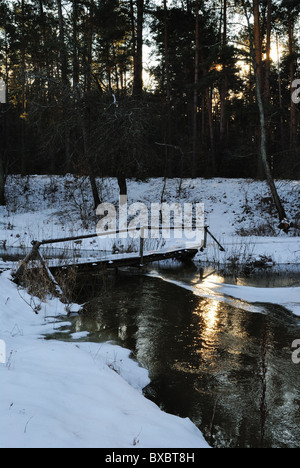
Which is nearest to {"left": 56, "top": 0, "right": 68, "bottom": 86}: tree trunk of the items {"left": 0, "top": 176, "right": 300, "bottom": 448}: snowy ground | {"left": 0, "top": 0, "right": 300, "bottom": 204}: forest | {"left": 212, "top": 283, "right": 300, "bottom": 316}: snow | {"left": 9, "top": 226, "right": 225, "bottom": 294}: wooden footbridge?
{"left": 0, "top": 0, "right": 300, "bottom": 204}: forest

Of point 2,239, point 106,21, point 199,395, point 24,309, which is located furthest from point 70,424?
point 106,21

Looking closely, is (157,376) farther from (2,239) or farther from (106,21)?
(106,21)

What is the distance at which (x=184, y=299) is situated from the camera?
9203mm

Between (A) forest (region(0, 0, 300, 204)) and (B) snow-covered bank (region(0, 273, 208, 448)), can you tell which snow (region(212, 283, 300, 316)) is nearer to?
(B) snow-covered bank (region(0, 273, 208, 448))

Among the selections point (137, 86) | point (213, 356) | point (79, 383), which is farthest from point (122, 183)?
point (79, 383)

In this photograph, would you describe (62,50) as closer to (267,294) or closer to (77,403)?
(267,294)

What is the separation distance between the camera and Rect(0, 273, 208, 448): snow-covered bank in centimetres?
302

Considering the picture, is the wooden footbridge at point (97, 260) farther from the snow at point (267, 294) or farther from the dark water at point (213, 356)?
the snow at point (267, 294)

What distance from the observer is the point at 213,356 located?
586 centimetres

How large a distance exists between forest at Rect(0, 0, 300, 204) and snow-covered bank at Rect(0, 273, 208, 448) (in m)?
13.1

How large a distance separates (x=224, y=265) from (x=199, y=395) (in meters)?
8.80

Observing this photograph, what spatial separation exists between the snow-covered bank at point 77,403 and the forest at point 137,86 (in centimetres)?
1305
